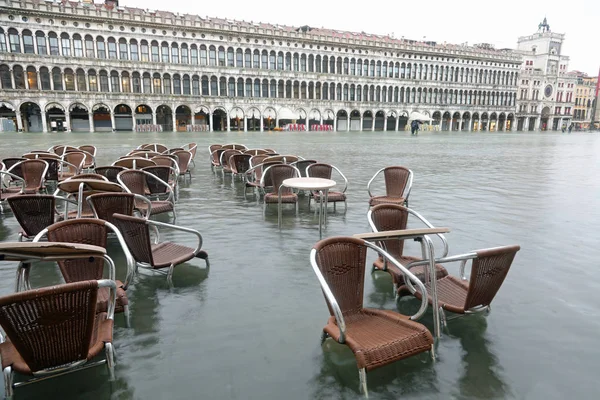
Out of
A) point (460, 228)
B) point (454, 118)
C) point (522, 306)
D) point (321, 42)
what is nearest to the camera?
point (522, 306)

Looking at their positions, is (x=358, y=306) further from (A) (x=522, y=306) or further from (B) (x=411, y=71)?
(B) (x=411, y=71)

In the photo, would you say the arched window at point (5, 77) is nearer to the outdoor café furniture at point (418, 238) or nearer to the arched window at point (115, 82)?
the arched window at point (115, 82)

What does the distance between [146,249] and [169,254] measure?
1.68 ft

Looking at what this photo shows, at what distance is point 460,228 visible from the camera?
6445 millimetres

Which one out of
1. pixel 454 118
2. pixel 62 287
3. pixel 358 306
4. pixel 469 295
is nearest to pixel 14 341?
pixel 62 287

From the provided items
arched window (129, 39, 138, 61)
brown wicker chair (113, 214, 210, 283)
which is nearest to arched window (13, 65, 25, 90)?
arched window (129, 39, 138, 61)

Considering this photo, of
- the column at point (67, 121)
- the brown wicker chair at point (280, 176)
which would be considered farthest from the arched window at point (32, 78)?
the brown wicker chair at point (280, 176)

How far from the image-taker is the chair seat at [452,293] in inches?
130

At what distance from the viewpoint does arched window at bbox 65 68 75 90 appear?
47875mm

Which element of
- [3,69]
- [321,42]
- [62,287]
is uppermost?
[321,42]

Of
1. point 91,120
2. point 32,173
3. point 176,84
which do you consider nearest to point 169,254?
point 32,173

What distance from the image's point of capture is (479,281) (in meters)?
3.06

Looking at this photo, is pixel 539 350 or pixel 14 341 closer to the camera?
pixel 14 341

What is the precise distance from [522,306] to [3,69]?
5666 centimetres
